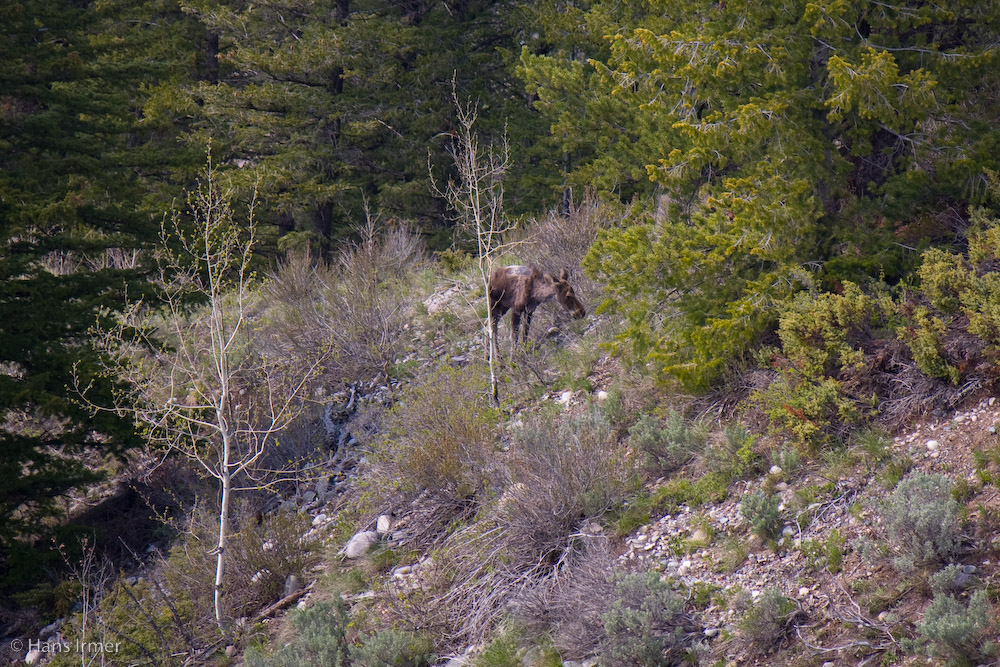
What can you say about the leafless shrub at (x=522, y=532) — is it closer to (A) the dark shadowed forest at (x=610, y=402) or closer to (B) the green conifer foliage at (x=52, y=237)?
(A) the dark shadowed forest at (x=610, y=402)

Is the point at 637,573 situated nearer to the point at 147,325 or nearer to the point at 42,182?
the point at 147,325

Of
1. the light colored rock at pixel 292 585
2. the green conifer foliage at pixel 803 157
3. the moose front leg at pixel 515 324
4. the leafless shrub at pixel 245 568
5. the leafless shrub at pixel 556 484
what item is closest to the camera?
the leafless shrub at pixel 556 484

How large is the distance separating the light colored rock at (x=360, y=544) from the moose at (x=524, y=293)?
104 inches

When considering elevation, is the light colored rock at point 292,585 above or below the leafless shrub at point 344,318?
below

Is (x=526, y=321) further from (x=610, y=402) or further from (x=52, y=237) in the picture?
(x=52, y=237)

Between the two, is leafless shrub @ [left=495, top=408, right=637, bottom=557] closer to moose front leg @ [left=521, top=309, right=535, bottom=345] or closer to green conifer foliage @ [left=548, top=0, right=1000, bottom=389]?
green conifer foliage @ [left=548, top=0, right=1000, bottom=389]

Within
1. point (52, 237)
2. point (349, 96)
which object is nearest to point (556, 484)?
point (52, 237)

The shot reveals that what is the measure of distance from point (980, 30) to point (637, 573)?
18.5ft

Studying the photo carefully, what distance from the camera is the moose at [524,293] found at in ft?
28.8

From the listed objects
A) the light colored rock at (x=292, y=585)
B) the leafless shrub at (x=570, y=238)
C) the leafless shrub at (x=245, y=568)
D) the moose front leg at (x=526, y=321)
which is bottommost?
the light colored rock at (x=292, y=585)

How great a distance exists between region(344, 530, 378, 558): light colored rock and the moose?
8.68 feet

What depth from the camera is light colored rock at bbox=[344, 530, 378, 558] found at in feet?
24.8

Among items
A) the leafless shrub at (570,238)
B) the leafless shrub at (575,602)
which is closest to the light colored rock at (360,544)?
the leafless shrub at (575,602)

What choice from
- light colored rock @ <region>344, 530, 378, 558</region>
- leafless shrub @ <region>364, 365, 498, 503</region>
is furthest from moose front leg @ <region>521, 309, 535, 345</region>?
light colored rock @ <region>344, 530, 378, 558</region>
